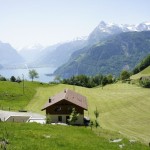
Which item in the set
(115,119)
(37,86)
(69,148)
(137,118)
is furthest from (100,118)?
(37,86)

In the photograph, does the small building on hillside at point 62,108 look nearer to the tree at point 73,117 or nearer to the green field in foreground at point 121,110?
the tree at point 73,117

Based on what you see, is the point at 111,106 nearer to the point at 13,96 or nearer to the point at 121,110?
the point at 121,110

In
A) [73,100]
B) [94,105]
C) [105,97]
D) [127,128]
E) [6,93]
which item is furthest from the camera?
[105,97]

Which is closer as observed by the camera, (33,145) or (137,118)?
(33,145)

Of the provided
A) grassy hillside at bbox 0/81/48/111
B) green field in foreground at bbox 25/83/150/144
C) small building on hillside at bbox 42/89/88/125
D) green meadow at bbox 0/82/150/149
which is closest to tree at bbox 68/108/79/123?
small building on hillside at bbox 42/89/88/125

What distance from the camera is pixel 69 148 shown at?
37656 millimetres

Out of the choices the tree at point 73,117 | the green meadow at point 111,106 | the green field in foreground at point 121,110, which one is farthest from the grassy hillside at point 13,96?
the tree at point 73,117

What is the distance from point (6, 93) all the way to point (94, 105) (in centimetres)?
3965

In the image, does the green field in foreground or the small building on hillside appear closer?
the green field in foreground

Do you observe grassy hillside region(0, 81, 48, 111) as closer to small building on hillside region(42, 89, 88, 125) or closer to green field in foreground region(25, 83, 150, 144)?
green field in foreground region(25, 83, 150, 144)

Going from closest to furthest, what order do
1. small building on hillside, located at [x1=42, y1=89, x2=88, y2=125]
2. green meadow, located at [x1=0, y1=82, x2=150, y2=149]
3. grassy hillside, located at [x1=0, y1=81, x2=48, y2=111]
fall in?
green meadow, located at [x1=0, y1=82, x2=150, y2=149]
small building on hillside, located at [x1=42, y1=89, x2=88, y2=125]
grassy hillside, located at [x1=0, y1=81, x2=48, y2=111]

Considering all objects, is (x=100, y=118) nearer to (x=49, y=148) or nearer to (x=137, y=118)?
(x=137, y=118)

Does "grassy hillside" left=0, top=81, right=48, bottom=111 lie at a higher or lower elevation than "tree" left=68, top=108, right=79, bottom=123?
higher

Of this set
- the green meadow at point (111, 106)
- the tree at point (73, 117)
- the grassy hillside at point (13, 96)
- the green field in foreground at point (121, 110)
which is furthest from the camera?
the grassy hillside at point (13, 96)
